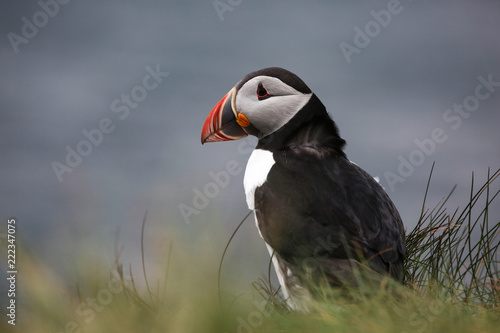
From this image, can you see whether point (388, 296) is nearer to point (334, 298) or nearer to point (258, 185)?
point (334, 298)

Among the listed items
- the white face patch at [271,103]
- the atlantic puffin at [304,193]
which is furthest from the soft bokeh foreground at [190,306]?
the white face patch at [271,103]

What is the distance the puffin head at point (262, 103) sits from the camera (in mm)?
4191

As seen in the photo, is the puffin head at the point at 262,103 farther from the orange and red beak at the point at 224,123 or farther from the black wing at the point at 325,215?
the black wing at the point at 325,215

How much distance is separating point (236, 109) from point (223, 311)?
7.50 feet

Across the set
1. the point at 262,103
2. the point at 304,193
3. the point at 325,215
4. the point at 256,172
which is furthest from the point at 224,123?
the point at 325,215

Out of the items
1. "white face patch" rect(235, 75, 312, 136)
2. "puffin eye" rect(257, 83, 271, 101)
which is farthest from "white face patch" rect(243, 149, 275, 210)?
"puffin eye" rect(257, 83, 271, 101)

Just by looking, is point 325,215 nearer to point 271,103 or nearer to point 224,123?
point 271,103

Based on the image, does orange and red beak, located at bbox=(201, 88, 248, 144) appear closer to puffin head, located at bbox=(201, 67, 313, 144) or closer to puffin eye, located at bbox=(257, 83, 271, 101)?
puffin head, located at bbox=(201, 67, 313, 144)

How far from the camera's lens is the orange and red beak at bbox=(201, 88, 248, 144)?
442 centimetres

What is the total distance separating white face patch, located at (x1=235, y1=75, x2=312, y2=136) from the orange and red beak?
13cm

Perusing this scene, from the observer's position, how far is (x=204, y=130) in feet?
15.1

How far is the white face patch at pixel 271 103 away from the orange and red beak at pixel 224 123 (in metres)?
0.13

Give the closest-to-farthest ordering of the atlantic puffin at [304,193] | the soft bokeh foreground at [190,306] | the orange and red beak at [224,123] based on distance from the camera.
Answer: the soft bokeh foreground at [190,306] → the atlantic puffin at [304,193] → the orange and red beak at [224,123]

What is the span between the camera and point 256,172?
3.90m
